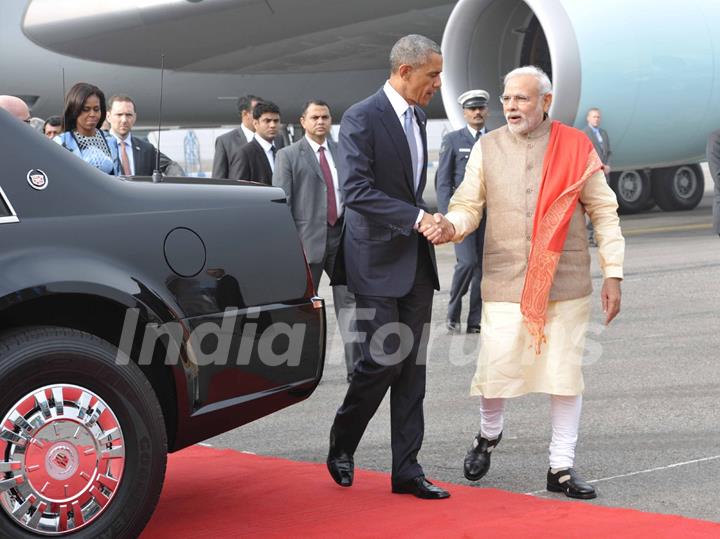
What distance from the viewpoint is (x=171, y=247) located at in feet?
12.6

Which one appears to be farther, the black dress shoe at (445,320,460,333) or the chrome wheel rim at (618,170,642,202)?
the chrome wheel rim at (618,170,642,202)

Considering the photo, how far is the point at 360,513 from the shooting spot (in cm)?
423

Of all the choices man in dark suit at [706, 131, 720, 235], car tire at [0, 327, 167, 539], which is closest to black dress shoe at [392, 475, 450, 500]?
car tire at [0, 327, 167, 539]

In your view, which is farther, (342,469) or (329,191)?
(329,191)

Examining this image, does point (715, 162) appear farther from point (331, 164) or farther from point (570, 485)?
point (570, 485)

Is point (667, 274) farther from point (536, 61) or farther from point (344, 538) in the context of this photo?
point (344, 538)

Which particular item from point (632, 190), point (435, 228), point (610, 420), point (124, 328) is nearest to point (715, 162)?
point (610, 420)

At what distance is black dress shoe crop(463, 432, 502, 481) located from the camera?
15.2ft

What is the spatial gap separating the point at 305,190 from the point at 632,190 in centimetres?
990

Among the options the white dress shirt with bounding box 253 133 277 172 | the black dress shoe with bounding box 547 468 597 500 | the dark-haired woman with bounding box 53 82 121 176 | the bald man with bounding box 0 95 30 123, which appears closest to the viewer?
the black dress shoe with bounding box 547 468 597 500

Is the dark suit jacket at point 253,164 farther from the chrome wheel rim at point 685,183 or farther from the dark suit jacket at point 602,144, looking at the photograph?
the chrome wheel rim at point 685,183

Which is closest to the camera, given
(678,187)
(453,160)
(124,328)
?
(124,328)

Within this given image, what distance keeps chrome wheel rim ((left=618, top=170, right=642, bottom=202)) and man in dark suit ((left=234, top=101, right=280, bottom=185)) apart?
925cm

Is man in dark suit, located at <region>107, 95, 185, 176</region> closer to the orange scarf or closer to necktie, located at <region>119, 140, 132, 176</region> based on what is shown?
necktie, located at <region>119, 140, 132, 176</region>
